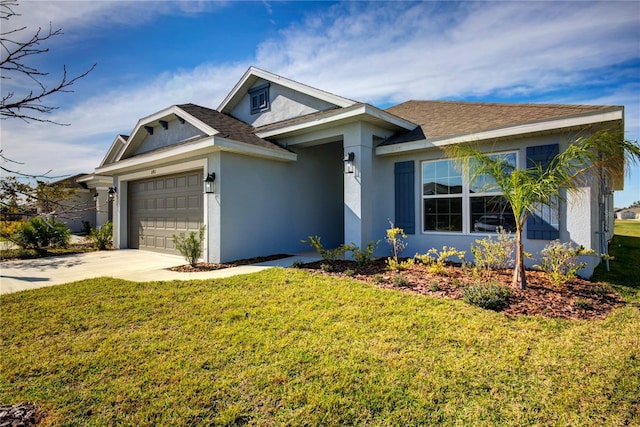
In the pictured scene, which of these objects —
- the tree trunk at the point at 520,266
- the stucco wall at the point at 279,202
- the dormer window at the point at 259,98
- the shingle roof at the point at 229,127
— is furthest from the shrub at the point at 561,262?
the dormer window at the point at 259,98

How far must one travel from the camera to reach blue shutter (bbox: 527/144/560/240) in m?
7.05

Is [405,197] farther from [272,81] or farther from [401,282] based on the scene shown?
[272,81]

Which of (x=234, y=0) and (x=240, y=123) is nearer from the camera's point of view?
(x=234, y=0)

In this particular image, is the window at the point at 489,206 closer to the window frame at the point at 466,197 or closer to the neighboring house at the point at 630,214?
the window frame at the point at 466,197

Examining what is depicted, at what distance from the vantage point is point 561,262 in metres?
6.09

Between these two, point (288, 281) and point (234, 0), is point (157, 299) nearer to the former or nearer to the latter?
point (288, 281)

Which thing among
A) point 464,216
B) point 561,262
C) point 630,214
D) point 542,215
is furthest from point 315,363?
point 630,214

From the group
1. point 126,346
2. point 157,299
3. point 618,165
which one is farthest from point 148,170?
point 618,165

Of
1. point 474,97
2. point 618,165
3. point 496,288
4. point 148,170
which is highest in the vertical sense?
point 474,97

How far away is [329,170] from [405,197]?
390 cm

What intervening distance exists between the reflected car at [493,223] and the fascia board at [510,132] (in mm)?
1912

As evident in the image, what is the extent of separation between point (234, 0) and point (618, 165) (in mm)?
7494

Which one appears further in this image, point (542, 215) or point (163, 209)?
point (163, 209)

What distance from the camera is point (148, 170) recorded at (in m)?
11.6
